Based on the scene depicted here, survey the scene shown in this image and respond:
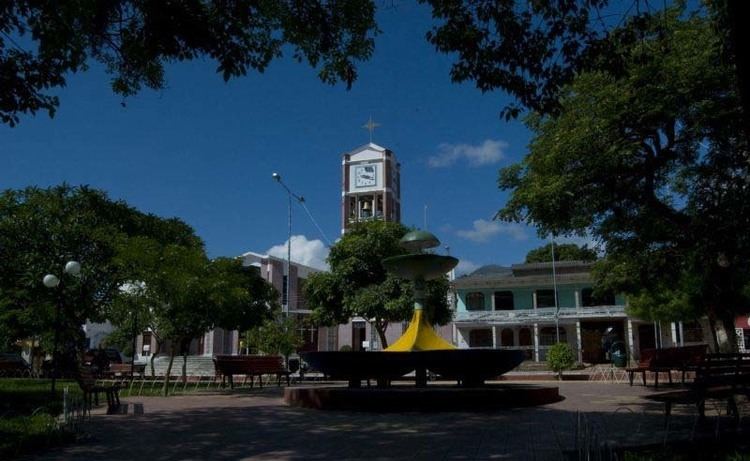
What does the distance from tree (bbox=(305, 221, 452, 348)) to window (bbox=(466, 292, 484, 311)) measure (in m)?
17.4

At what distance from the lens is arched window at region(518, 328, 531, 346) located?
1801 inches

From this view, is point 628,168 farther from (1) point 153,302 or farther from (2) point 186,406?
(1) point 153,302

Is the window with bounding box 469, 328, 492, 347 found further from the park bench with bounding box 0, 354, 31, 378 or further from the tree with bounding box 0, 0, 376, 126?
the tree with bounding box 0, 0, 376, 126

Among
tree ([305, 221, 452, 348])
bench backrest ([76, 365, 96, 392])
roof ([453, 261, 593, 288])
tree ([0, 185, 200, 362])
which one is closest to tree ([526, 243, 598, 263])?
roof ([453, 261, 593, 288])

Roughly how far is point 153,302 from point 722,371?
13235 millimetres

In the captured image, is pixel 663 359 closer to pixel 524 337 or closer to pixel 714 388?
pixel 714 388

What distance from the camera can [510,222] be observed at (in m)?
14.0

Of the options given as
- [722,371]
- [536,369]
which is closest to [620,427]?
[722,371]

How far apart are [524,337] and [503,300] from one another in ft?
10.00

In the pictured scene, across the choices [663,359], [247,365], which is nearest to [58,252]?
[247,365]

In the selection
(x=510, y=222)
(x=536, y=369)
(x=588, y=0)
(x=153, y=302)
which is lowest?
(x=536, y=369)

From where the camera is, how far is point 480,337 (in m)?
46.6

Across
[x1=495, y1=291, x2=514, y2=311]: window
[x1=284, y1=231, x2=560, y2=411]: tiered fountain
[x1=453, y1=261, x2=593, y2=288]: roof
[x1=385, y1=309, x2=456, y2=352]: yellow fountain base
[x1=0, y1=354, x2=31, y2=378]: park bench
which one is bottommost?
[x1=0, y1=354, x2=31, y2=378]: park bench

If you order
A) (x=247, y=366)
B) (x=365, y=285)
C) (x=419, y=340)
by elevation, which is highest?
(x=365, y=285)
